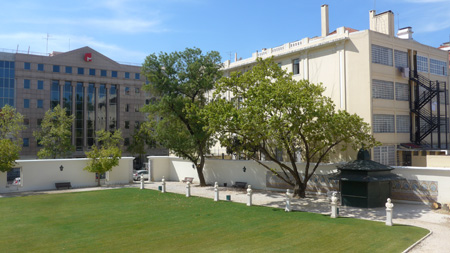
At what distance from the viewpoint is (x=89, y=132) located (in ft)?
218

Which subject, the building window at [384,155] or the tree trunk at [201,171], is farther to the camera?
the tree trunk at [201,171]

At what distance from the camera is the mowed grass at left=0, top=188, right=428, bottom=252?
1386 cm

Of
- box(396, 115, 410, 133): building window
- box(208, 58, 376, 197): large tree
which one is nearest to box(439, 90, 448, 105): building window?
box(396, 115, 410, 133): building window

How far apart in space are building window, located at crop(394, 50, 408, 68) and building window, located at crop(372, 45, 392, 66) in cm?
83

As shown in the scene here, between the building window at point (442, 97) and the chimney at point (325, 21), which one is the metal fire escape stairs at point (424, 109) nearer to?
the building window at point (442, 97)

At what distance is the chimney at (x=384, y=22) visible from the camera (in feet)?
101

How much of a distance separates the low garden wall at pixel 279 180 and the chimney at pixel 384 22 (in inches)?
519

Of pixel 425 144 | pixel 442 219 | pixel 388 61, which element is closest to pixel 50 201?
pixel 442 219

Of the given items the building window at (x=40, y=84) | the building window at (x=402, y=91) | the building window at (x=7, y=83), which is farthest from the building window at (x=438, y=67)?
the building window at (x=7, y=83)

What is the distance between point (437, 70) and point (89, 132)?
5565cm

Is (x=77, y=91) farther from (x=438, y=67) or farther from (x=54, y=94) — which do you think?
(x=438, y=67)

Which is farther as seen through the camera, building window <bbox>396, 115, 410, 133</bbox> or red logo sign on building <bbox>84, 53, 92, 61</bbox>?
red logo sign on building <bbox>84, 53, 92, 61</bbox>

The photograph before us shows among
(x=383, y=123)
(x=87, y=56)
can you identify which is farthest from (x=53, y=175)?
(x=87, y=56)

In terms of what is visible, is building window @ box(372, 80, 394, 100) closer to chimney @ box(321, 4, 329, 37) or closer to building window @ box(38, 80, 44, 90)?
chimney @ box(321, 4, 329, 37)
